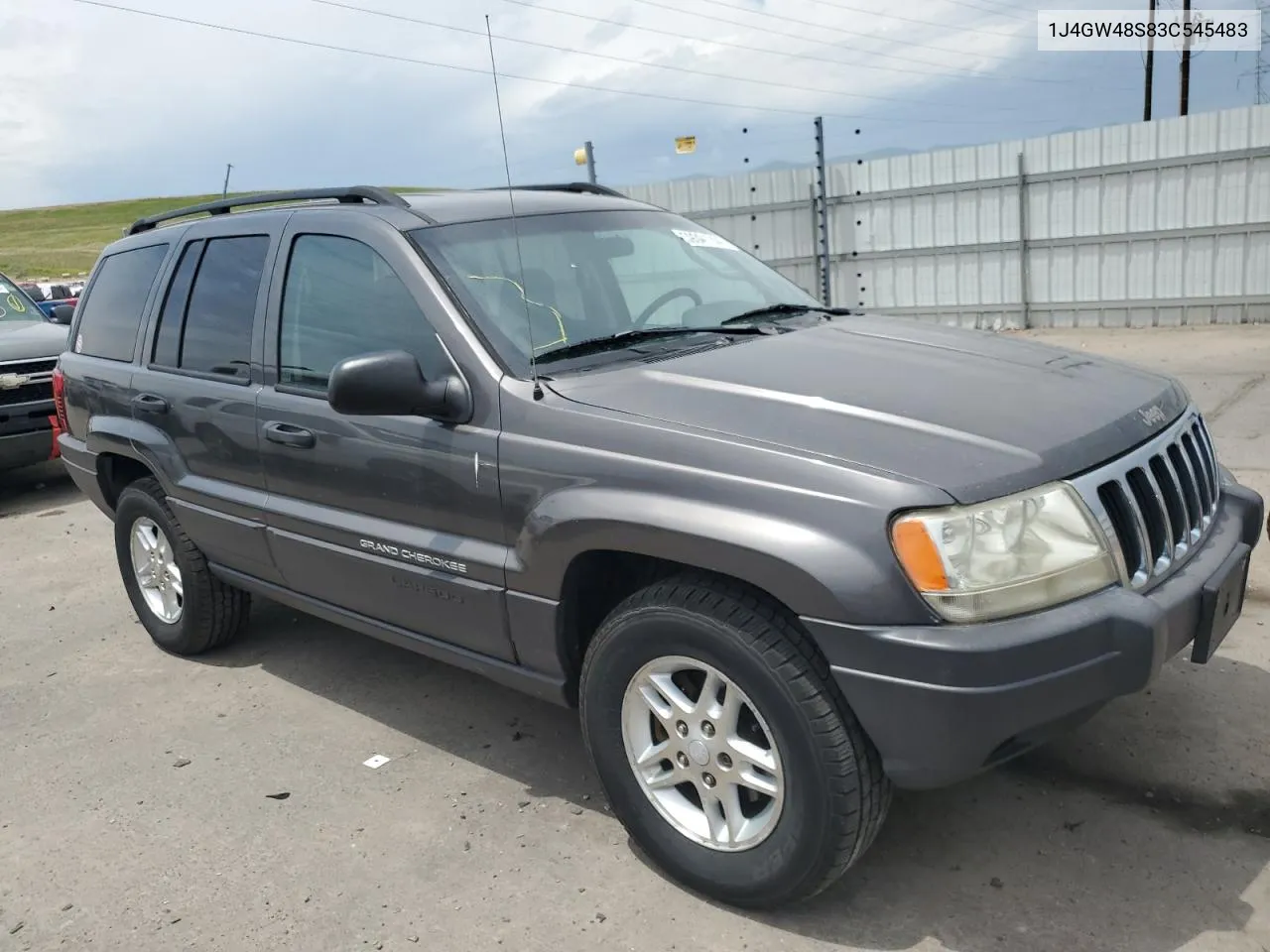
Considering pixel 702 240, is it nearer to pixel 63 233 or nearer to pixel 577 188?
pixel 577 188

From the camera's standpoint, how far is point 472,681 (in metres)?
4.39

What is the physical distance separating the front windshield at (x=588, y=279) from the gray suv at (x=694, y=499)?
0.01 meters

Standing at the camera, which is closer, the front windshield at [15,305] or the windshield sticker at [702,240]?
the windshield sticker at [702,240]

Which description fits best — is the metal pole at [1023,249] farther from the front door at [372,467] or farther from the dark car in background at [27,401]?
the front door at [372,467]

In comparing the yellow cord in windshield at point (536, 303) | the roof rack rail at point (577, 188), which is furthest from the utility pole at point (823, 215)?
the yellow cord in windshield at point (536, 303)

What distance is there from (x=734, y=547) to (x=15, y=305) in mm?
9545

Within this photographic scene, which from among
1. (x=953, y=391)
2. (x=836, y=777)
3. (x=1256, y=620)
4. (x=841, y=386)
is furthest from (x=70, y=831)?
(x=1256, y=620)

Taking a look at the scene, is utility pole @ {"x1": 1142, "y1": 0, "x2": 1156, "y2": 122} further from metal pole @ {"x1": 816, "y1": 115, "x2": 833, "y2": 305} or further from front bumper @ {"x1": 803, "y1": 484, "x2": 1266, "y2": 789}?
front bumper @ {"x1": 803, "y1": 484, "x2": 1266, "y2": 789}

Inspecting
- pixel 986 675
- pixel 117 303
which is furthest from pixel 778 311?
pixel 117 303

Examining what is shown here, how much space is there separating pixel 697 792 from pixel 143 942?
1.52 meters

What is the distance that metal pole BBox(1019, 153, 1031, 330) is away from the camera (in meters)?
14.0

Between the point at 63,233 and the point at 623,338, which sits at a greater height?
the point at 63,233

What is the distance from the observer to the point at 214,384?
13.5 feet

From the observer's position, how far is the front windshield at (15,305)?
9.62 meters
